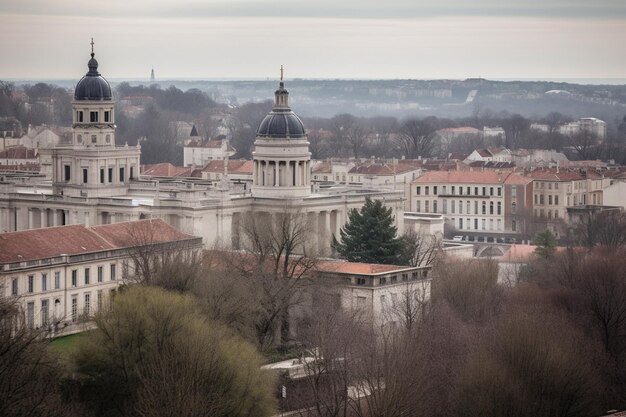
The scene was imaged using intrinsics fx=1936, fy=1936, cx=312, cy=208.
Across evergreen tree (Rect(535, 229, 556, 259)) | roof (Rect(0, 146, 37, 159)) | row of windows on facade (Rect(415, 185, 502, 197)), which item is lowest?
evergreen tree (Rect(535, 229, 556, 259))

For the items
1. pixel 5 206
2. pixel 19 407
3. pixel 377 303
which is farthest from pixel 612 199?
pixel 19 407

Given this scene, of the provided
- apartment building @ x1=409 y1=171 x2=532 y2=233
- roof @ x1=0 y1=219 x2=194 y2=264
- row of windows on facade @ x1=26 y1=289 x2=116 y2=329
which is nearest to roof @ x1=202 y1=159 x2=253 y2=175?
apartment building @ x1=409 y1=171 x2=532 y2=233

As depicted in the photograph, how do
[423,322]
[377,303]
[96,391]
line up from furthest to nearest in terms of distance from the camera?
[377,303] → [423,322] → [96,391]

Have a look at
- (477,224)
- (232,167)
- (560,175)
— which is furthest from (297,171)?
(560,175)

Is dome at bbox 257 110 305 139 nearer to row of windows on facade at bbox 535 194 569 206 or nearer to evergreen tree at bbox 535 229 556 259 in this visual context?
evergreen tree at bbox 535 229 556 259

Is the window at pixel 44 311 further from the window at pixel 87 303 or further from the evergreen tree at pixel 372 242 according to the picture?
the evergreen tree at pixel 372 242

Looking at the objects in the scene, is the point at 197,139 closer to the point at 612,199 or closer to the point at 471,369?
the point at 612,199
